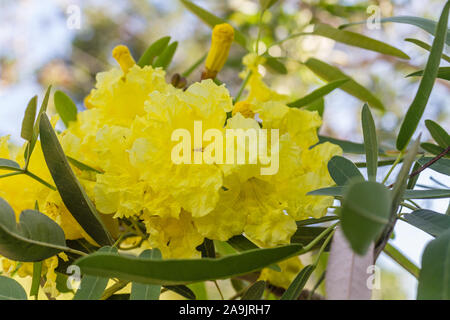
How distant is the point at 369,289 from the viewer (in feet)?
0.86

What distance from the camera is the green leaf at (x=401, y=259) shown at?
1.65ft

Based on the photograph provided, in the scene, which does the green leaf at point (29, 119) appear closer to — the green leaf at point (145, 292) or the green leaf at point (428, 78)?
the green leaf at point (145, 292)

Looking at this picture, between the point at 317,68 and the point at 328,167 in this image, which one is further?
the point at 317,68

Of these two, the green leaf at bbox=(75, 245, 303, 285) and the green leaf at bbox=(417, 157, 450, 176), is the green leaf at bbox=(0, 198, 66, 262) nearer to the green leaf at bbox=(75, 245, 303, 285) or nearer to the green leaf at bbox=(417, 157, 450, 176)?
the green leaf at bbox=(75, 245, 303, 285)

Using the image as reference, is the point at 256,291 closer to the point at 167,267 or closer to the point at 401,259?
the point at 167,267

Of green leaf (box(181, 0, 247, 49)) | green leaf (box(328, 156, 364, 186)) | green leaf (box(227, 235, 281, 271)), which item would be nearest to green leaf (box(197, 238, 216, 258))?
green leaf (box(227, 235, 281, 271))

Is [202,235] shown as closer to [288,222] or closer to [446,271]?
[288,222]

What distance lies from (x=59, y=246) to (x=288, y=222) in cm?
18

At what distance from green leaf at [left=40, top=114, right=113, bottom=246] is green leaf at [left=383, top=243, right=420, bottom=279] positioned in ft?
1.11

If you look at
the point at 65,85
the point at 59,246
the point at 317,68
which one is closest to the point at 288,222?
the point at 59,246

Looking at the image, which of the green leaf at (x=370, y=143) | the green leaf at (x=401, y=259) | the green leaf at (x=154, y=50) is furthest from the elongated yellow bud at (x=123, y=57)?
the green leaf at (x=401, y=259)

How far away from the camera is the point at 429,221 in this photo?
1.06 feet

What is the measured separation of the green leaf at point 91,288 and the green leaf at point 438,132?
333 millimetres
